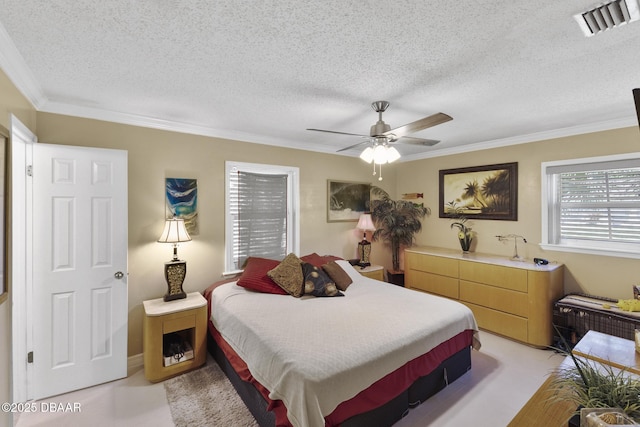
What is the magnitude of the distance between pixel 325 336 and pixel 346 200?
9.23 feet

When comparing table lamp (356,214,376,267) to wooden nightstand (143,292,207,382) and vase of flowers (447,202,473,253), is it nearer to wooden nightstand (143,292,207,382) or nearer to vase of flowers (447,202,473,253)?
vase of flowers (447,202,473,253)

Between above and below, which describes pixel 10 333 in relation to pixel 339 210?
below

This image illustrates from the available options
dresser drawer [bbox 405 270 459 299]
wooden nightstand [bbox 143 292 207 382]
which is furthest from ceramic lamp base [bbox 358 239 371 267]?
wooden nightstand [bbox 143 292 207 382]

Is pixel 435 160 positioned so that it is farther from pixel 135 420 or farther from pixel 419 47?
pixel 135 420

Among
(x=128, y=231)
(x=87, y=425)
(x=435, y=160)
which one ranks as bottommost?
(x=87, y=425)

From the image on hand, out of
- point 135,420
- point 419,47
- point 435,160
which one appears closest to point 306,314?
point 135,420

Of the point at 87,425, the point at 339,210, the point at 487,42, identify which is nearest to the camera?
the point at 487,42

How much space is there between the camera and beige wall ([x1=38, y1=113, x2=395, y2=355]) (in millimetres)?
2732

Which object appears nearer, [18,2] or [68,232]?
[18,2]

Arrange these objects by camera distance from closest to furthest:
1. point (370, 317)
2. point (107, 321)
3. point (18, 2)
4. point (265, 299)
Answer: point (18, 2) < point (370, 317) < point (107, 321) < point (265, 299)

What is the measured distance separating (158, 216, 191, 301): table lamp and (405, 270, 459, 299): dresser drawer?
10.8 feet

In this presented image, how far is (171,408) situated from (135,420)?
9.5 inches

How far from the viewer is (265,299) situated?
2828 millimetres

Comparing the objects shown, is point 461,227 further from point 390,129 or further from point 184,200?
point 184,200
